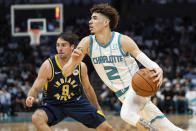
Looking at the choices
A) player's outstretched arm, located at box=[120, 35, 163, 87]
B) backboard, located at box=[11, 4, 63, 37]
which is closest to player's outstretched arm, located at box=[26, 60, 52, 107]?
player's outstretched arm, located at box=[120, 35, 163, 87]

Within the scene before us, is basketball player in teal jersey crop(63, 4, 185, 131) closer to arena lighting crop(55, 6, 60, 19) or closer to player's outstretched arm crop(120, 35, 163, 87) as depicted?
player's outstretched arm crop(120, 35, 163, 87)

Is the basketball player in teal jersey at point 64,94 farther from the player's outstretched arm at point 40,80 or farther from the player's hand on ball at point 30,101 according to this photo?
the player's hand on ball at point 30,101

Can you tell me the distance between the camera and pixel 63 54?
5.74 meters

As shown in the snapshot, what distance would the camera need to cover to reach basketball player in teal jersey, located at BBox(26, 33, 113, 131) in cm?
552

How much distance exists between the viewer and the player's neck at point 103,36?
5.28 metres

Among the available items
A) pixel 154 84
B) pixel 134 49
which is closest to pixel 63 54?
pixel 134 49

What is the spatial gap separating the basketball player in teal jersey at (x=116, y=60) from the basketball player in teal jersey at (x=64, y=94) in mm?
499

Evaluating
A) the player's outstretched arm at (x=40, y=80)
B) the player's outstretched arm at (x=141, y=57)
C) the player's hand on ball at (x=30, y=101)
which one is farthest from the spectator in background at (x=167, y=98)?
the player's hand on ball at (x=30, y=101)

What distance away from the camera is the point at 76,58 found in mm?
4883

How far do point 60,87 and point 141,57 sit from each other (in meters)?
1.35

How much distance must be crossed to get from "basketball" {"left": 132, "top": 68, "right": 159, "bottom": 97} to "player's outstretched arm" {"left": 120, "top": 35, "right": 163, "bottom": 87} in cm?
7

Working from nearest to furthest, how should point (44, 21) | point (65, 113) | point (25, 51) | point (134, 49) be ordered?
point (134, 49) → point (65, 113) → point (44, 21) → point (25, 51)

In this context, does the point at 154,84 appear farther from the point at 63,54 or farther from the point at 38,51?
the point at 38,51

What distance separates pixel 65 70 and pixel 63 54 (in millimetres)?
672
